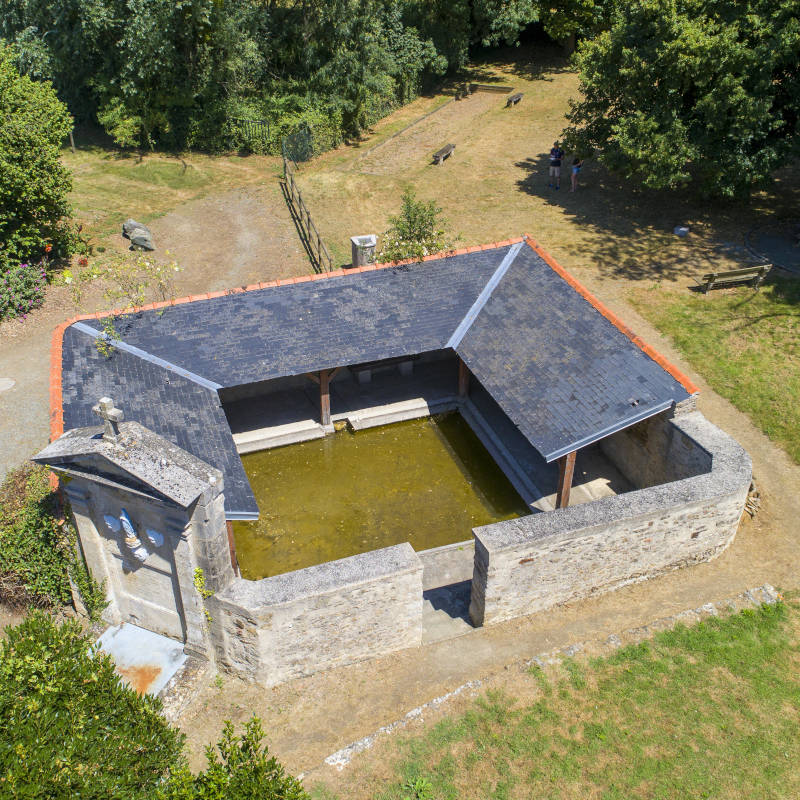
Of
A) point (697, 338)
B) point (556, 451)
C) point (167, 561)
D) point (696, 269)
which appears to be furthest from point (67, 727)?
point (696, 269)

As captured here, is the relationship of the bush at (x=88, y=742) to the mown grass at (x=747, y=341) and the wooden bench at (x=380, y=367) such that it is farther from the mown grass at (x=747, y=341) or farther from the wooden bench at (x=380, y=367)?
the mown grass at (x=747, y=341)

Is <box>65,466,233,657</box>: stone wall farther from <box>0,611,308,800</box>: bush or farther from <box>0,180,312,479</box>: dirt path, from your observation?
<box>0,180,312,479</box>: dirt path

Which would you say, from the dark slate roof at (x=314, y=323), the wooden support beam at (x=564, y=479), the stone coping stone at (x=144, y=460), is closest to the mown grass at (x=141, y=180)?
the dark slate roof at (x=314, y=323)

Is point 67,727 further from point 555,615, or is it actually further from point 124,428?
point 555,615

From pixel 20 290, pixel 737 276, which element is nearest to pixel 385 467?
pixel 737 276

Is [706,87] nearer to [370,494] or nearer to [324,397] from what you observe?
[324,397]

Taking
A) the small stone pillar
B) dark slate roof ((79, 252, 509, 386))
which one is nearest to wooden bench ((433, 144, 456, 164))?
dark slate roof ((79, 252, 509, 386))

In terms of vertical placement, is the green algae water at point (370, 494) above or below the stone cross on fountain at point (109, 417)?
below

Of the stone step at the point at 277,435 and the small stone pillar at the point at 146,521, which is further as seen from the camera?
the stone step at the point at 277,435
